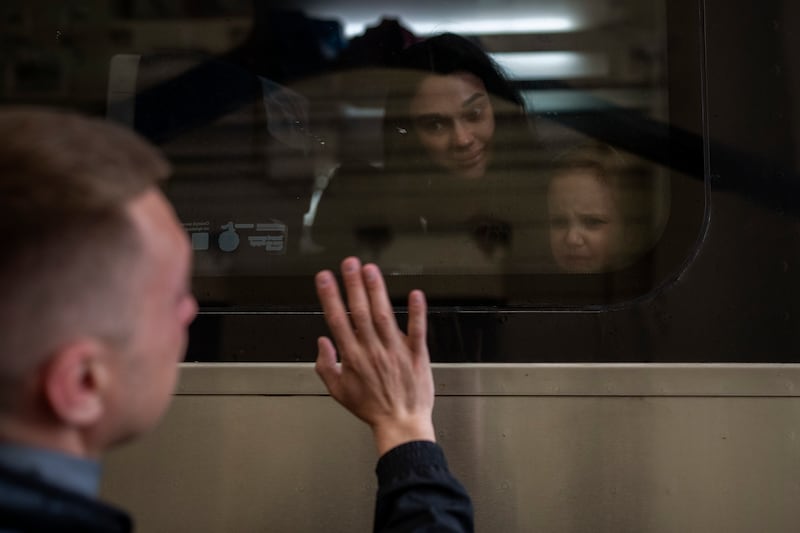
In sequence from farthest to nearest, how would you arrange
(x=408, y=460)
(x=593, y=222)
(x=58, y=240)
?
1. (x=593, y=222)
2. (x=408, y=460)
3. (x=58, y=240)

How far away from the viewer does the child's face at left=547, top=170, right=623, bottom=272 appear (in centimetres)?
183

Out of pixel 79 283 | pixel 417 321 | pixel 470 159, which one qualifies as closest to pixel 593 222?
pixel 470 159

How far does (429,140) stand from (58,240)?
1086 millimetres

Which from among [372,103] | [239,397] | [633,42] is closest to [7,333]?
[239,397]

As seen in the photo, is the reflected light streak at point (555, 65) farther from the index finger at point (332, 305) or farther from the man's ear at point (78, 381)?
the man's ear at point (78, 381)

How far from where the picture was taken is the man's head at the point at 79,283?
2.95ft

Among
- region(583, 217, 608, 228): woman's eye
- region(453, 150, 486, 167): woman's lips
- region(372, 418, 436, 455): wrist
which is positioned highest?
region(453, 150, 486, 167): woman's lips

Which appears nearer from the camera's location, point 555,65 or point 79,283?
point 79,283

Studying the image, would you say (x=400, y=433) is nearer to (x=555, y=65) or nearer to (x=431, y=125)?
(x=431, y=125)

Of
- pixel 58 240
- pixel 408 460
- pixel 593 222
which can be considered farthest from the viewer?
pixel 593 222

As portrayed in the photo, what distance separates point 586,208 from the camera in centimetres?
185

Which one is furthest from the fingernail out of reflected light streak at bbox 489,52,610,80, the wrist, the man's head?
reflected light streak at bbox 489,52,610,80

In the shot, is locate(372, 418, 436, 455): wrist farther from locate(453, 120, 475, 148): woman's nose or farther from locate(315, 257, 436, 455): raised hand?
locate(453, 120, 475, 148): woman's nose

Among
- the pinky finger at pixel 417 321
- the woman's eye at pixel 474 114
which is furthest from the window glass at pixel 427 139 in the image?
the pinky finger at pixel 417 321
